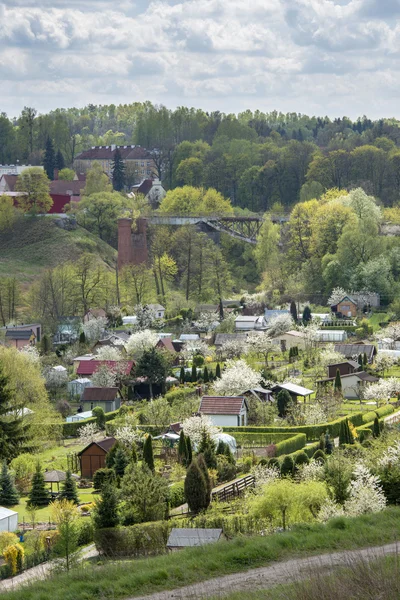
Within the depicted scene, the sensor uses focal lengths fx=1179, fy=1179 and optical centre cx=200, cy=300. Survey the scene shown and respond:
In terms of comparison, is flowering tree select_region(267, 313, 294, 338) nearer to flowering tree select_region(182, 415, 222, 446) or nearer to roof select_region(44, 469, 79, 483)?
flowering tree select_region(182, 415, 222, 446)

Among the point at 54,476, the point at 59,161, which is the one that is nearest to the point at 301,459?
the point at 54,476

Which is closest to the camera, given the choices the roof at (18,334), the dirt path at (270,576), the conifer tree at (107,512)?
the dirt path at (270,576)

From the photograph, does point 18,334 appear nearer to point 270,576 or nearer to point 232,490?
point 232,490

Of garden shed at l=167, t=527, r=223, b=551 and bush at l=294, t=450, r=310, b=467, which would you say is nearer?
garden shed at l=167, t=527, r=223, b=551

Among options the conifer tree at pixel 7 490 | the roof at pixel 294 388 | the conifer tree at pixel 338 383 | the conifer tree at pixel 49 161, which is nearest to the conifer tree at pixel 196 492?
the conifer tree at pixel 7 490

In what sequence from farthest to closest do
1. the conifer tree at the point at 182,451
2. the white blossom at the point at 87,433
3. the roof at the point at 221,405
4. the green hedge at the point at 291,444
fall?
the roof at the point at 221,405
the white blossom at the point at 87,433
the green hedge at the point at 291,444
the conifer tree at the point at 182,451

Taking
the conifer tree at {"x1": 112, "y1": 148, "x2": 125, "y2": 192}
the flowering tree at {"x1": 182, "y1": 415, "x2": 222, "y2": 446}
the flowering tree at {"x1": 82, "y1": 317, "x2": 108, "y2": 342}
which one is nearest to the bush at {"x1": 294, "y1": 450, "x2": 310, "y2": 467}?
the flowering tree at {"x1": 182, "y1": 415, "x2": 222, "y2": 446}

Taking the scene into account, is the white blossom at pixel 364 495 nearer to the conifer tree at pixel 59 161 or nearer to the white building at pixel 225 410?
the white building at pixel 225 410
